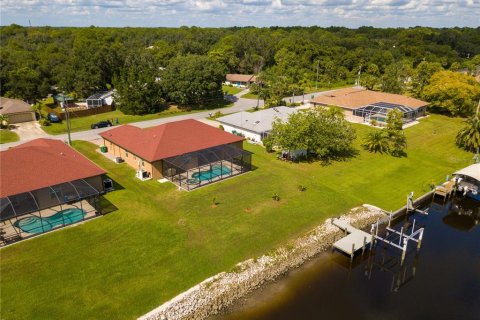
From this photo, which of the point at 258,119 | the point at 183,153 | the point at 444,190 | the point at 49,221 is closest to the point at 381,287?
the point at 444,190

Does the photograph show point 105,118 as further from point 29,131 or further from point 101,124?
point 29,131

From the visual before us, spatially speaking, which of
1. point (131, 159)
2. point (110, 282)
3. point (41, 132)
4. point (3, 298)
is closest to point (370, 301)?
point (110, 282)

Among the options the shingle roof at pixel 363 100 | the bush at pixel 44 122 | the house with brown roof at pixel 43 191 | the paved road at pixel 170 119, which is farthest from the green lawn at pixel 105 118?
the house with brown roof at pixel 43 191

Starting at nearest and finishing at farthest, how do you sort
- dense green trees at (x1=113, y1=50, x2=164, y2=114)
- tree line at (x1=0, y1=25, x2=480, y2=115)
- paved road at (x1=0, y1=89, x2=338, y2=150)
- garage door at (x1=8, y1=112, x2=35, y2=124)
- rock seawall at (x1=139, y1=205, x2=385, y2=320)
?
rock seawall at (x1=139, y1=205, x2=385, y2=320) < paved road at (x1=0, y1=89, x2=338, y2=150) < garage door at (x1=8, y1=112, x2=35, y2=124) < dense green trees at (x1=113, y1=50, x2=164, y2=114) < tree line at (x1=0, y1=25, x2=480, y2=115)

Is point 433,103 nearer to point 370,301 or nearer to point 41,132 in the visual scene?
point 370,301

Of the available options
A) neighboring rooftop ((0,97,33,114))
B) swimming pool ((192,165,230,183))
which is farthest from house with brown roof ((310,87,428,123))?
neighboring rooftop ((0,97,33,114))

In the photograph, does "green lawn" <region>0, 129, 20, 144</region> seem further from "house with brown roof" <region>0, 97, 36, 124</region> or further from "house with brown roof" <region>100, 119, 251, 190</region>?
"house with brown roof" <region>100, 119, 251, 190</region>

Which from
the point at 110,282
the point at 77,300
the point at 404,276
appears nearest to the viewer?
the point at 77,300

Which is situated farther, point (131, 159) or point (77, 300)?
point (131, 159)
